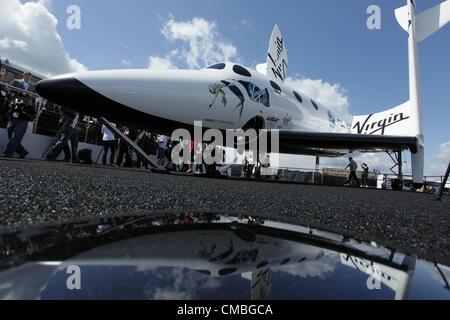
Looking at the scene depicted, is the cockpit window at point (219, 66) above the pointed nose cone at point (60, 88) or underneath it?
above

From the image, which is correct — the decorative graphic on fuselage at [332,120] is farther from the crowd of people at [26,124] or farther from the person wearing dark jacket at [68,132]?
the person wearing dark jacket at [68,132]

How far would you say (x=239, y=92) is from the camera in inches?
251

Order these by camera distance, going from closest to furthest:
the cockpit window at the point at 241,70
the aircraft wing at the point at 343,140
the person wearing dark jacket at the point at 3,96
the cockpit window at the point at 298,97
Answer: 1. the person wearing dark jacket at the point at 3,96
2. the cockpit window at the point at 241,70
3. the aircraft wing at the point at 343,140
4. the cockpit window at the point at 298,97

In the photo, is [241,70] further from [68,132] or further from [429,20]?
[429,20]

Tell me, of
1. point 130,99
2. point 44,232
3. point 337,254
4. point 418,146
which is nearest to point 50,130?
point 130,99

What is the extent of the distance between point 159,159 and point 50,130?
336 centimetres

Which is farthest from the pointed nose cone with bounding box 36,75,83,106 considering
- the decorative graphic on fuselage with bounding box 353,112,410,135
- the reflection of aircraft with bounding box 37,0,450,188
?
the decorative graphic on fuselage with bounding box 353,112,410,135

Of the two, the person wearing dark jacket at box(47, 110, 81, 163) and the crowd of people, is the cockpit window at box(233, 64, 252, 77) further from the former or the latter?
the person wearing dark jacket at box(47, 110, 81, 163)

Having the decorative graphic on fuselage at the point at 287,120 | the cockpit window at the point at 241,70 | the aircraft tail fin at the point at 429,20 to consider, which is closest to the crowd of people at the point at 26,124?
the cockpit window at the point at 241,70

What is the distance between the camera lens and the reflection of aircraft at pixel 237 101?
4648 millimetres

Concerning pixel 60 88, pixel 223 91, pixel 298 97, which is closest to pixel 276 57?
pixel 298 97

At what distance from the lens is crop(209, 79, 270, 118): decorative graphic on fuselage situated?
5949 millimetres
